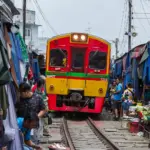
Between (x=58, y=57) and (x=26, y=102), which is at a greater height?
(x=58, y=57)

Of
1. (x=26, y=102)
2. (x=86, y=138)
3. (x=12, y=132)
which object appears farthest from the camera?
(x=86, y=138)

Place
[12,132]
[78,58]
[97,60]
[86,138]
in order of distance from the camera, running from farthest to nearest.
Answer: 1. [97,60]
2. [78,58]
3. [86,138]
4. [12,132]

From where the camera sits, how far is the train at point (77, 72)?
16.4 m

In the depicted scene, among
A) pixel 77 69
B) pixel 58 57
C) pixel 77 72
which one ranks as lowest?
pixel 77 72

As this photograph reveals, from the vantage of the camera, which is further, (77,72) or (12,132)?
(77,72)

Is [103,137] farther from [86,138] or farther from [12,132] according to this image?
[12,132]

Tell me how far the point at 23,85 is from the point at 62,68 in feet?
32.0

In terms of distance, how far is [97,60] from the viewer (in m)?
16.7

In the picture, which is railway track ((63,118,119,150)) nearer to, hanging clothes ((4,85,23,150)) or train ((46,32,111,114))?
train ((46,32,111,114))

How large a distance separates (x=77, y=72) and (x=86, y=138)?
4424 mm

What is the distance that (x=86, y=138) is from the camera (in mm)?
12453

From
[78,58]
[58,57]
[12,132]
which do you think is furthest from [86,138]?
[12,132]

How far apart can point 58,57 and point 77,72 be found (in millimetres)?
1003

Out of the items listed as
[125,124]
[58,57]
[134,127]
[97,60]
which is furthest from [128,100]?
[58,57]
